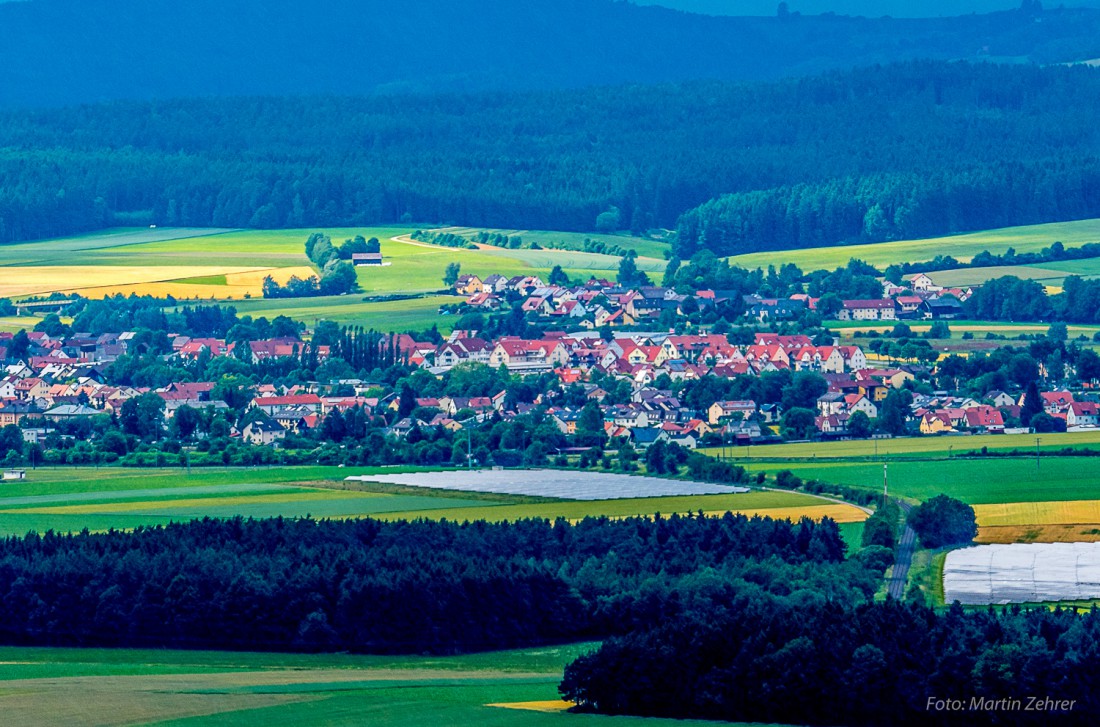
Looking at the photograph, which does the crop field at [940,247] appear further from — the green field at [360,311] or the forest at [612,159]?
the green field at [360,311]

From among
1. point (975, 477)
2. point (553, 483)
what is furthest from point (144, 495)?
point (975, 477)

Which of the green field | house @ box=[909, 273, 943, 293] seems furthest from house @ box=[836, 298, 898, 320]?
the green field

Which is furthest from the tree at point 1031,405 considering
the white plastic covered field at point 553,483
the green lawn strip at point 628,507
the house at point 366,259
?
the house at point 366,259

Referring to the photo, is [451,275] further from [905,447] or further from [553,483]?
[553,483]

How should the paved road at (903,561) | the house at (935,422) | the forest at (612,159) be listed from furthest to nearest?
the forest at (612,159), the house at (935,422), the paved road at (903,561)

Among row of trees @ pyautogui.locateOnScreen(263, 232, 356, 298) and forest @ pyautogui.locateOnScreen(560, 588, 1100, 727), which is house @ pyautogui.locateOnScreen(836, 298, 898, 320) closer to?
row of trees @ pyautogui.locateOnScreen(263, 232, 356, 298)

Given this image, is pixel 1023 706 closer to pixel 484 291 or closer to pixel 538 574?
pixel 538 574

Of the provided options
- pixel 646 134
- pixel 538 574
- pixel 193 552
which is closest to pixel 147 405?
pixel 193 552
